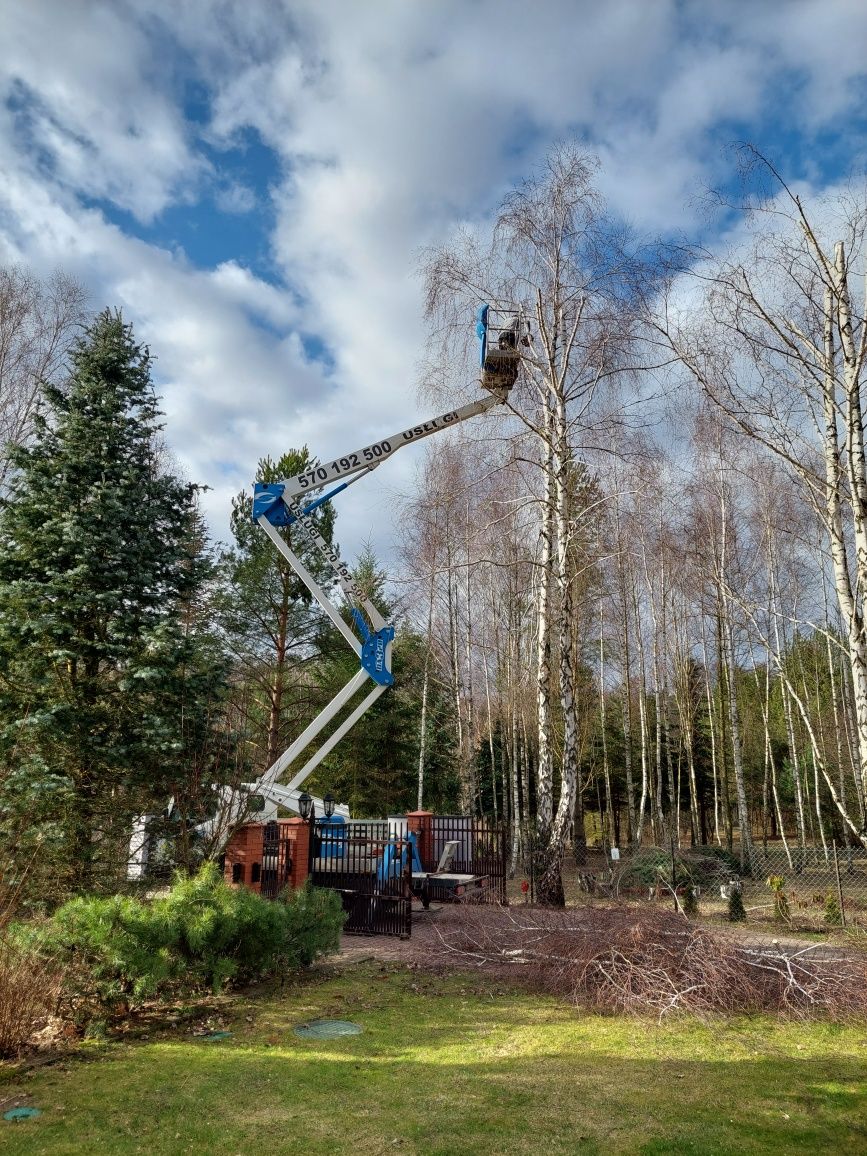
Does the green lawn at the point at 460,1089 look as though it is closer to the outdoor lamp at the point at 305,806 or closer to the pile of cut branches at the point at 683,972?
the pile of cut branches at the point at 683,972

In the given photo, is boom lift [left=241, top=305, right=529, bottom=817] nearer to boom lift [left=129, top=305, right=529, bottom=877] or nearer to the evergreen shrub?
boom lift [left=129, top=305, right=529, bottom=877]

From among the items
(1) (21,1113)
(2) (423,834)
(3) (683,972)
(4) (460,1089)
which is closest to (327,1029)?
(4) (460,1089)

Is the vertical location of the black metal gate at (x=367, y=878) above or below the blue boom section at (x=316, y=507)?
below

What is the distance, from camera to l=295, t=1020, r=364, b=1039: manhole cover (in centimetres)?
569

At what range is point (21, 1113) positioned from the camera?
13.7 feet

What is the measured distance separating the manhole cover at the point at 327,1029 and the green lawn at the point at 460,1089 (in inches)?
5.1

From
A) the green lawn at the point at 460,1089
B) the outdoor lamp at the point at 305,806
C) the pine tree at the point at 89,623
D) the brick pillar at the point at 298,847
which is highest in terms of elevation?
the pine tree at the point at 89,623

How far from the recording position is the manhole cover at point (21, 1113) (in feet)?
13.5

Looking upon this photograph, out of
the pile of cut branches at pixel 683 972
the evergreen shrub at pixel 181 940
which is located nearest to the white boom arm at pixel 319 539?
the evergreen shrub at pixel 181 940

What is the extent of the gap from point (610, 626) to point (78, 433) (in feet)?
54.2

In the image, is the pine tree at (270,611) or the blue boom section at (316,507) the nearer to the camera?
the blue boom section at (316,507)

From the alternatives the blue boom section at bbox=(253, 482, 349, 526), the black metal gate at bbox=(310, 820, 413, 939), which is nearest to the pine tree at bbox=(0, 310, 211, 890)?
the blue boom section at bbox=(253, 482, 349, 526)

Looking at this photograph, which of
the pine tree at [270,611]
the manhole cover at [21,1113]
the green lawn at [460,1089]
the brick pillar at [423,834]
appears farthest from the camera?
the pine tree at [270,611]

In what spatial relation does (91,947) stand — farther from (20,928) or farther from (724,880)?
(724,880)
